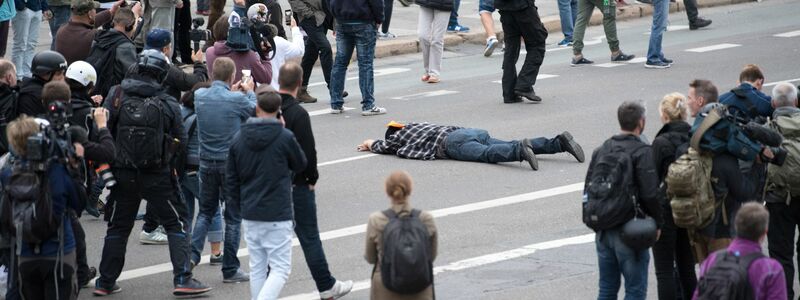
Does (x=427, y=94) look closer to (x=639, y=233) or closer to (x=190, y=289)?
(x=190, y=289)

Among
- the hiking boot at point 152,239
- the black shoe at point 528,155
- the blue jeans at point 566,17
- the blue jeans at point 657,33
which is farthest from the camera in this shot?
the blue jeans at point 566,17

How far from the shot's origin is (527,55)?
16094 mm

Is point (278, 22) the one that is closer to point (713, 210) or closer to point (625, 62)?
point (625, 62)

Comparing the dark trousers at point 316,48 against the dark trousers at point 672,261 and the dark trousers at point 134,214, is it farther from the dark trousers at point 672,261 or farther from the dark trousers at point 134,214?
the dark trousers at point 672,261

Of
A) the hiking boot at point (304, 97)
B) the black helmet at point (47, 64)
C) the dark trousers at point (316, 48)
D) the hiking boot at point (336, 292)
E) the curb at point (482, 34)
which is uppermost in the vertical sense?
the black helmet at point (47, 64)

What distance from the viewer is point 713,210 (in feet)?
27.6

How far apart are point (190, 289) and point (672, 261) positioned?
3.34 metres

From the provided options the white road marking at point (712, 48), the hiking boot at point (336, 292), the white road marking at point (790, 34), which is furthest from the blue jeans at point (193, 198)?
the white road marking at point (790, 34)

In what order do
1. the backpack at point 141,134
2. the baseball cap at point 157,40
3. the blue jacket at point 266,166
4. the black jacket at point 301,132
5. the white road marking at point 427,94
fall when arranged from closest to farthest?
the blue jacket at point 266,166 < the black jacket at point 301,132 < the backpack at point 141,134 < the baseball cap at point 157,40 < the white road marking at point 427,94

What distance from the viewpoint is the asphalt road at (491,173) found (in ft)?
32.5

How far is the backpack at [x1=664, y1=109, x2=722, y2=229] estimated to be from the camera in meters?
8.29


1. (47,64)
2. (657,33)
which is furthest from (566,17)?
(47,64)

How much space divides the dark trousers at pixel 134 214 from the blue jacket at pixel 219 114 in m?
0.42

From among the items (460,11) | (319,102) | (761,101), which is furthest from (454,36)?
(761,101)
